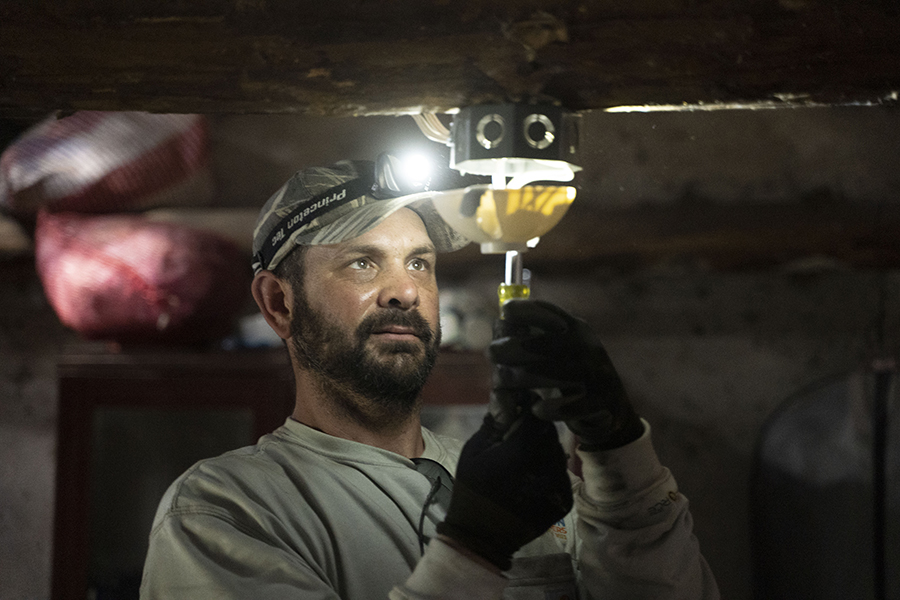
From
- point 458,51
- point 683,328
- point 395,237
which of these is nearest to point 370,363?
point 395,237

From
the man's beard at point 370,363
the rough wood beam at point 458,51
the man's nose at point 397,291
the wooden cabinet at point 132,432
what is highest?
the rough wood beam at point 458,51

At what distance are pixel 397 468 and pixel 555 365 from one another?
0.31m

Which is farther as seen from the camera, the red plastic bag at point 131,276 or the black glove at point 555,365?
the red plastic bag at point 131,276

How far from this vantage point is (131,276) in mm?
1755

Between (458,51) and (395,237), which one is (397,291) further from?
(458,51)

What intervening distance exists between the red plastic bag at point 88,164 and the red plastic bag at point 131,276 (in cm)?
5

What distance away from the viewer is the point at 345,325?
981mm

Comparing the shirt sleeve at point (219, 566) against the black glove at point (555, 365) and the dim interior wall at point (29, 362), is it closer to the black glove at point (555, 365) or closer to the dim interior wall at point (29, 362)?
the black glove at point (555, 365)

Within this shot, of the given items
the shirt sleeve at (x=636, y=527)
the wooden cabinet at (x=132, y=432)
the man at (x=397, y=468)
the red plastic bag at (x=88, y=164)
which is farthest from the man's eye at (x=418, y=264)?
the red plastic bag at (x=88, y=164)

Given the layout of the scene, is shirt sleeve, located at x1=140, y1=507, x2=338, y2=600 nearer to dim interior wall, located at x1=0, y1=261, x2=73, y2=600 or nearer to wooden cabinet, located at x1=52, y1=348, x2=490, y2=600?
wooden cabinet, located at x1=52, y1=348, x2=490, y2=600

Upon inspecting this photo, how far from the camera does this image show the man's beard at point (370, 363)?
97 cm

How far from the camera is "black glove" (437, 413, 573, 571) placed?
30.5 inches

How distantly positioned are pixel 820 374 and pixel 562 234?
3.22ft

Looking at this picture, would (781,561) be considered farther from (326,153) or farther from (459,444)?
(326,153)
